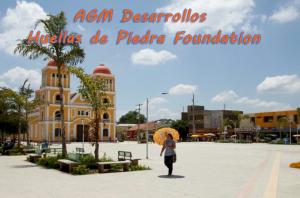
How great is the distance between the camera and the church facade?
70.4m

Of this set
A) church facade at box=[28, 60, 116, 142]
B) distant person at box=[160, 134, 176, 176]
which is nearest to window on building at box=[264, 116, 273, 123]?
church facade at box=[28, 60, 116, 142]

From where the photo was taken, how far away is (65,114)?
2874 inches

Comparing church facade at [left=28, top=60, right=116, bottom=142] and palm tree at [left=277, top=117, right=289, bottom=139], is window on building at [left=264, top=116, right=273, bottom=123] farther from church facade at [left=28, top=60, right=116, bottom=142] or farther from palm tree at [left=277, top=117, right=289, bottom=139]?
church facade at [left=28, top=60, right=116, bottom=142]

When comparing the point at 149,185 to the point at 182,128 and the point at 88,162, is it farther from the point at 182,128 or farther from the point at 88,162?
the point at 182,128

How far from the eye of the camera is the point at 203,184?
40.0 ft

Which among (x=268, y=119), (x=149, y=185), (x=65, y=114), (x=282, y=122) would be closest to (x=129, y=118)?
(x=65, y=114)

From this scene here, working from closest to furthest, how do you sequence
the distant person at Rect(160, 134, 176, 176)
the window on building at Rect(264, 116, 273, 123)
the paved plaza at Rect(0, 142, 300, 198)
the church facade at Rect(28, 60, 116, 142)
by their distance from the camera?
the paved plaza at Rect(0, 142, 300, 198) < the distant person at Rect(160, 134, 176, 176) < the church facade at Rect(28, 60, 116, 142) < the window on building at Rect(264, 116, 273, 123)

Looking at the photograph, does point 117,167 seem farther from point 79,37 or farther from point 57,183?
point 79,37

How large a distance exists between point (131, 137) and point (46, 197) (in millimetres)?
93417

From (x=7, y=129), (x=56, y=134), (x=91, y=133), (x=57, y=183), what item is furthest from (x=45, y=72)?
(x=57, y=183)

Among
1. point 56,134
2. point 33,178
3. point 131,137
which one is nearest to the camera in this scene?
point 33,178

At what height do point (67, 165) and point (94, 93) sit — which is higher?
point (94, 93)

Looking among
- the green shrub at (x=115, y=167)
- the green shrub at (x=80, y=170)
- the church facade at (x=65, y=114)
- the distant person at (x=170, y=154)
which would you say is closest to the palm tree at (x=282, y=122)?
the church facade at (x=65, y=114)

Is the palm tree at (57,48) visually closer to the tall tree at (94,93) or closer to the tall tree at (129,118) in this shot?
the tall tree at (94,93)
